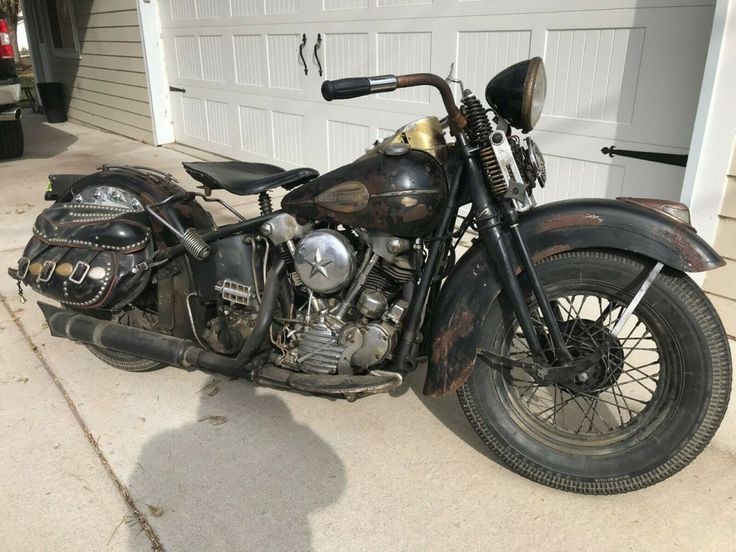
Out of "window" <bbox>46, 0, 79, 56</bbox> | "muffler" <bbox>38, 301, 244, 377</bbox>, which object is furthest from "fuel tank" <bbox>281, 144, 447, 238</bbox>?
"window" <bbox>46, 0, 79, 56</bbox>

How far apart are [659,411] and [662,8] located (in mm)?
2263

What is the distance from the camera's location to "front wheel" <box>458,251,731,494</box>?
1.87 metres

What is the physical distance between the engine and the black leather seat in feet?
0.51

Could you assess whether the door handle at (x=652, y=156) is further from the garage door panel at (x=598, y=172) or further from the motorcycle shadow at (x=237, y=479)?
the motorcycle shadow at (x=237, y=479)

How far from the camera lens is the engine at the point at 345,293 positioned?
223cm

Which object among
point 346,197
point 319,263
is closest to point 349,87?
point 346,197

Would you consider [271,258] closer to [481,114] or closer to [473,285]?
[473,285]

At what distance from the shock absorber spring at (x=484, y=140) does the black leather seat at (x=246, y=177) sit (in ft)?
2.35

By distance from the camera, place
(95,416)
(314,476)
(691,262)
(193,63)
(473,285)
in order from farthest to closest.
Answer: (193,63) → (95,416) → (314,476) → (473,285) → (691,262)

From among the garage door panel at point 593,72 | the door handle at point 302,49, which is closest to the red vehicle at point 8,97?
the door handle at point 302,49

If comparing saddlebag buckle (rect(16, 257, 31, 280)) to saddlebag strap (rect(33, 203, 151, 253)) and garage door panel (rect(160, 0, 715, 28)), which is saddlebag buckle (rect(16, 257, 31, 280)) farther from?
garage door panel (rect(160, 0, 715, 28))

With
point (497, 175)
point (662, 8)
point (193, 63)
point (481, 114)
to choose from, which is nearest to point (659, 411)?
point (497, 175)

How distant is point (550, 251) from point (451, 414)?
3.24 feet

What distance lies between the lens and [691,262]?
1.81 metres
